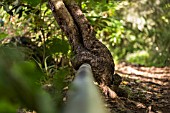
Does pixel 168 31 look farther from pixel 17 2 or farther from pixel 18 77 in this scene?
pixel 18 77

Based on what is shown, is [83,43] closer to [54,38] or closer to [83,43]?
[83,43]

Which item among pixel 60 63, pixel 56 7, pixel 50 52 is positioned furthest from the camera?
pixel 60 63

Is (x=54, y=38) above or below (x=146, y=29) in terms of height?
above

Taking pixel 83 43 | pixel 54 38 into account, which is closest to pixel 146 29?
pixel 54 38

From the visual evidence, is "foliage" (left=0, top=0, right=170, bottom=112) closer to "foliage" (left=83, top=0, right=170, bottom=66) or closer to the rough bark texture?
"foliage" (left=83, top=0, right=170, bottom=66)

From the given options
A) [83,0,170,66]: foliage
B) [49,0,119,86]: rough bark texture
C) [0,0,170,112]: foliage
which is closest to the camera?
[0,0,170,112]: foliage

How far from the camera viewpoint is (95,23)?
4.48m

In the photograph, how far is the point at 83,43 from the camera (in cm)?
336

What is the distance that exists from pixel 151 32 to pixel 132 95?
657cm

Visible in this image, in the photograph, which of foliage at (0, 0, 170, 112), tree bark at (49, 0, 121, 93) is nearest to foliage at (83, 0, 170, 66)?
foliage at (0, 0, 170, 112)

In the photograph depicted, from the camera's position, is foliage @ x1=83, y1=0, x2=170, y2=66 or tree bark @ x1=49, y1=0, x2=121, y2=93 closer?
tree bark @ x1=49, y1=0, x2=121, y2=93

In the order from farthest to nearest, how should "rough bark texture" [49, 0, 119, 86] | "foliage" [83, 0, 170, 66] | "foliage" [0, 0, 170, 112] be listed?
1. "foliage" [83, 0, 170, 66]
2. "rough bark texture" [49, 0, 119, 86]
3. "foliage" [0, 0, 170, 112]

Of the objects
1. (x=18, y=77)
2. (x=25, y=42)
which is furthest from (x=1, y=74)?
(x=25, y=42)

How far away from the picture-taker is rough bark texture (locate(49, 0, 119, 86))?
10.2ft
